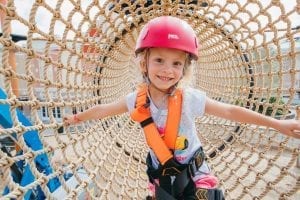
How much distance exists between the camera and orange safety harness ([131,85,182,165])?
3.94ft

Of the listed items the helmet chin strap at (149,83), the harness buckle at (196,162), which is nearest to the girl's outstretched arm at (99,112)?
the helmet chin strap at (149,83)

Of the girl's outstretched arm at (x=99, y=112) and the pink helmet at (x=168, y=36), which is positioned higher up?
the pink helmet at (x=168, y=36)

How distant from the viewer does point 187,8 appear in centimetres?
238

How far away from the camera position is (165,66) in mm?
1193

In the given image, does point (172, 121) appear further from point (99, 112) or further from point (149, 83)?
point (99, 112)

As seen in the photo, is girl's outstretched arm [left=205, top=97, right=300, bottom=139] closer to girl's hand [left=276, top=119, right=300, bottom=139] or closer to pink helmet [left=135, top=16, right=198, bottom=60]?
girl's hand [left=276, top=119, right=300, bottom=139]

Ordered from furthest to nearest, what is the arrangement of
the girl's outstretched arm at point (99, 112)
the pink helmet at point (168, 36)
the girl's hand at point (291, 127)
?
the girl's outstretched arm at point (99, 112) → the pink helmet at point (168, 36) → the girl's hand at point (291, 127)

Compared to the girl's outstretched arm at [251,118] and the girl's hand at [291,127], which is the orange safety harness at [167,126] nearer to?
the girl's outstretched arm at [251,118]

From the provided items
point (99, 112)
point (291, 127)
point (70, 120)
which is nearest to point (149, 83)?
point (99, 112)

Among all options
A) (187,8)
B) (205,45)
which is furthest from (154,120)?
(205,45)

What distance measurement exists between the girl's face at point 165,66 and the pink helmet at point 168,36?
36 mm

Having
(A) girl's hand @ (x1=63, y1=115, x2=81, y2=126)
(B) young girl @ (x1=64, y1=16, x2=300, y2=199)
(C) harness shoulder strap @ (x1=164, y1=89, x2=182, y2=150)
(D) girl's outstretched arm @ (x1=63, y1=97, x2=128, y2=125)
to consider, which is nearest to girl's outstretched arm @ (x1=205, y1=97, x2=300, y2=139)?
(B) young girl @ (x1=64, y1=16, x2=300, y2=199)

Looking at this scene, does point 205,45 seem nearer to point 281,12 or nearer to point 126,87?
point 126,87

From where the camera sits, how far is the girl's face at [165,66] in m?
1.19
